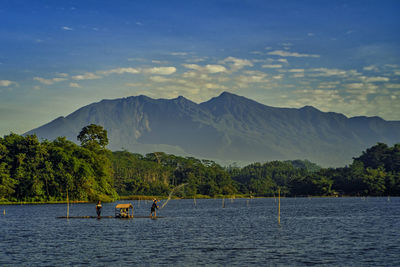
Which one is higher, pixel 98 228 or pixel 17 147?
pixel 17 147

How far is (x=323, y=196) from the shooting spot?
198m

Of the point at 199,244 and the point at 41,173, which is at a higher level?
the point at 41,173

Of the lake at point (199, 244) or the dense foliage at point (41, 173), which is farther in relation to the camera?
the dense foliage at point (41, 173)

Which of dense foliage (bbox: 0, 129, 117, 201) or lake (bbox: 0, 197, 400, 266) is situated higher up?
dense foliage (bbox: 0, 129, 117, 201)

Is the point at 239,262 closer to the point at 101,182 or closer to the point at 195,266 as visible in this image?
the point at 195,266

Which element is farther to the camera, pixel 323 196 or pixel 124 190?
pixel 323 196

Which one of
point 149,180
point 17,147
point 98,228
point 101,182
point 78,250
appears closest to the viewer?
point 78,250

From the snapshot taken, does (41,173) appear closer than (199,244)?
No

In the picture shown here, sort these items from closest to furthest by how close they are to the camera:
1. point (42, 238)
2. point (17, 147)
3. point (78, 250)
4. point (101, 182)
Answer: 1. point (78, 250)
2. point (42, 238)
3. point (17, 147)
4. point (101, 182)

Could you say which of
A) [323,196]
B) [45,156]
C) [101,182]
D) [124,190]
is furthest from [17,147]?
[323,196]

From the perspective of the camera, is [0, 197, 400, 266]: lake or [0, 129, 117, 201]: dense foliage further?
[0, 129, 117, 201]: dense foliage

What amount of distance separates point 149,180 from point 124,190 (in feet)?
69.4

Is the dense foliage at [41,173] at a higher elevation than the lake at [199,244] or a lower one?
higher

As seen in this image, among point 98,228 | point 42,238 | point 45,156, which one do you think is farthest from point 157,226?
point 45,156
